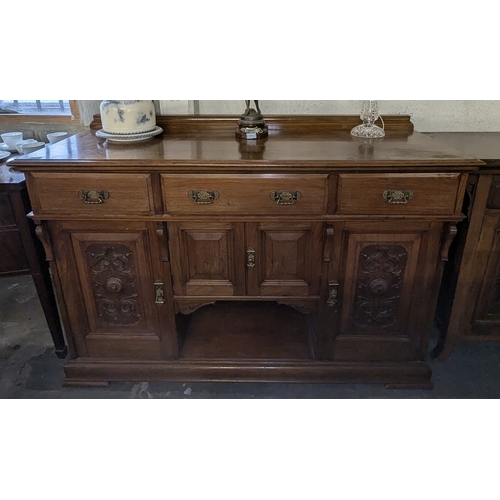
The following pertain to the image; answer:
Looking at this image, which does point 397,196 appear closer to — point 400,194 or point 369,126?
point 400,194

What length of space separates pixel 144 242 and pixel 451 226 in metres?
0.98

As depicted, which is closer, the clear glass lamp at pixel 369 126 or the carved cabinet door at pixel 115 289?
the carved cabinet door at pixel 115 289

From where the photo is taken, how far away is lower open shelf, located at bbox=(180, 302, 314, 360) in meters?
1.52

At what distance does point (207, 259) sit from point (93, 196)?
404mm

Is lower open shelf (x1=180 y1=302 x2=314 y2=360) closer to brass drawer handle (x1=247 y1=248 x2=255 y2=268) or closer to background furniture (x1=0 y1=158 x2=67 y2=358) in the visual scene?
brass drawer handle (x1=247 y1=248 x2=255 y2=268)

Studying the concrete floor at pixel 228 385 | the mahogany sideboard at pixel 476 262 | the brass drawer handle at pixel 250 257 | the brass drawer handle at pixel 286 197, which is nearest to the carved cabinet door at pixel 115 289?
the concrete floor at pixel 228 385

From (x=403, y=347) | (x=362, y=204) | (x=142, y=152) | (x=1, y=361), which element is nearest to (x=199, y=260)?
(x=142, y=152)

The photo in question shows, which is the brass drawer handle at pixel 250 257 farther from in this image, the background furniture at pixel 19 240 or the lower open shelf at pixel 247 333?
the background furniture at pixel 19 240

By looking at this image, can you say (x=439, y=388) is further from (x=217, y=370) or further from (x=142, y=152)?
(x=142, y=152)

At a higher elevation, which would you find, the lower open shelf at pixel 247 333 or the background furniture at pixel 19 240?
the background furniture at pixel 19 240

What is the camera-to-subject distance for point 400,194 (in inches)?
47.2

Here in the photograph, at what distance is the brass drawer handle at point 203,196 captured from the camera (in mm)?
1204

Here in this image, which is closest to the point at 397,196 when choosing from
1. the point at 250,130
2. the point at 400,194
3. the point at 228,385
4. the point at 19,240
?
the point at 400,194

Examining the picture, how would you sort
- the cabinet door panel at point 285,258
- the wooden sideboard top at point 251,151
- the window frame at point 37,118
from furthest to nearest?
the window frame at point 37,118, the cabinet door panel at point 285,258, the wooden sideboard top at point 251,151
